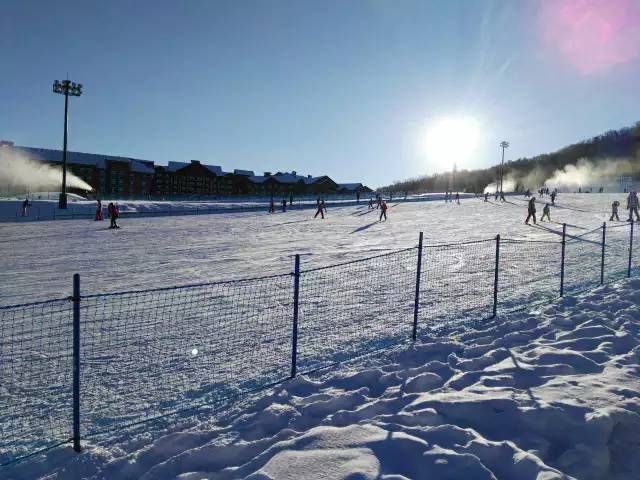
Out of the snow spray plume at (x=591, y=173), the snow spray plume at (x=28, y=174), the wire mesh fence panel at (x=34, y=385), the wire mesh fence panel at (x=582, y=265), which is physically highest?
the snow spray plume at (x=591, y=173)

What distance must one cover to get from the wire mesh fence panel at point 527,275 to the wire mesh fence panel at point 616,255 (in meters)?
1.19

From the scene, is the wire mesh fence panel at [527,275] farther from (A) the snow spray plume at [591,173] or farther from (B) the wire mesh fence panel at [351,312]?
(A) the snow spray plume at [591,173]

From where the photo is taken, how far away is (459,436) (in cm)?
360

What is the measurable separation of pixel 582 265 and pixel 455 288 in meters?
4.96

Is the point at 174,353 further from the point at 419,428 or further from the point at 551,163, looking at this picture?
the point at 551,163

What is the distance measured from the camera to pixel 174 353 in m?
5.79

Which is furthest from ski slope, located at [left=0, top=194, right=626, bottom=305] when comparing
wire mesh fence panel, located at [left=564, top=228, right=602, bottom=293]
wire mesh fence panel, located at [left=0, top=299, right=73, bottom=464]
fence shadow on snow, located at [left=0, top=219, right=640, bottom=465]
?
wire mesh fence panel, located at [left=564, top=228, right=602, bottom=293]

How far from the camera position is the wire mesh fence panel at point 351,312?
6.01 meters

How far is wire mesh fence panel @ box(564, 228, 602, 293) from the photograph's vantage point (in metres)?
9.55

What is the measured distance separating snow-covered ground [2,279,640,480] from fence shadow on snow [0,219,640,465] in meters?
0.42

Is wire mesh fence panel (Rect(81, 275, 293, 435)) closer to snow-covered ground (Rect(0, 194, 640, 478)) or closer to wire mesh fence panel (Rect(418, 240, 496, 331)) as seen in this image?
snow-covered ground (Rect(0, 194, 640, 478))

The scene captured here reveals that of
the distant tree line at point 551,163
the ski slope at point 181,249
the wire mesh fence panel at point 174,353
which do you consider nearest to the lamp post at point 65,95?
the ski slope at point 181,249

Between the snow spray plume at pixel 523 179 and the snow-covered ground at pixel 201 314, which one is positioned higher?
the snow spray plume at pixel 523 179

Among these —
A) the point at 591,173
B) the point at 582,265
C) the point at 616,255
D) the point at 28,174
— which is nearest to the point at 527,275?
Answer: the point at 582,265
